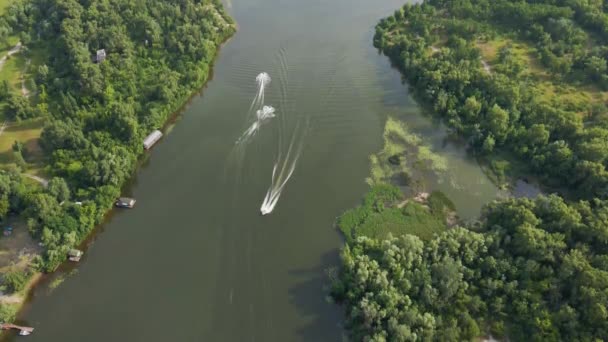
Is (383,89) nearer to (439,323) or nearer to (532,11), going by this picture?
(532,11)

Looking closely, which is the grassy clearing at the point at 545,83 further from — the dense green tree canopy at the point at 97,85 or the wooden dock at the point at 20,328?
the wooden dock at the point at 20,328

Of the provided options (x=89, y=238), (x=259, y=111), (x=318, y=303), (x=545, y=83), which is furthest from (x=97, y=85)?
(x=545, y=83)

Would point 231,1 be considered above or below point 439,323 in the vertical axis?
above

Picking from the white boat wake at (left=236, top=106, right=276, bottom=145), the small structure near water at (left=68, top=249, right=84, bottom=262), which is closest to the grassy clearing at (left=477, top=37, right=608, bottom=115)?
the white boat wake at (left=236, top=106, right=276, bottom=145)

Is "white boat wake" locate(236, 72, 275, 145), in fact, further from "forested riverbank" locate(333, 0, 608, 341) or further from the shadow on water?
the shadow on water

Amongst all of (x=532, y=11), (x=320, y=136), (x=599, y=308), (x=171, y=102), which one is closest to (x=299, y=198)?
(x=320, y=136)

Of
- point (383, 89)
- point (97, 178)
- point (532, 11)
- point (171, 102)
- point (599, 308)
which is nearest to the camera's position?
point (599, 308)

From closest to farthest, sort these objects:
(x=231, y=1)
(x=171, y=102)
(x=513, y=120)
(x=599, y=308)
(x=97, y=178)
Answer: (x=599, y=308) < (x=97, y=178) < (x=513, y=120) < (x=171, y=102) < (x=231, y=1)

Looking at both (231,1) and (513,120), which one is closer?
(513,120)
